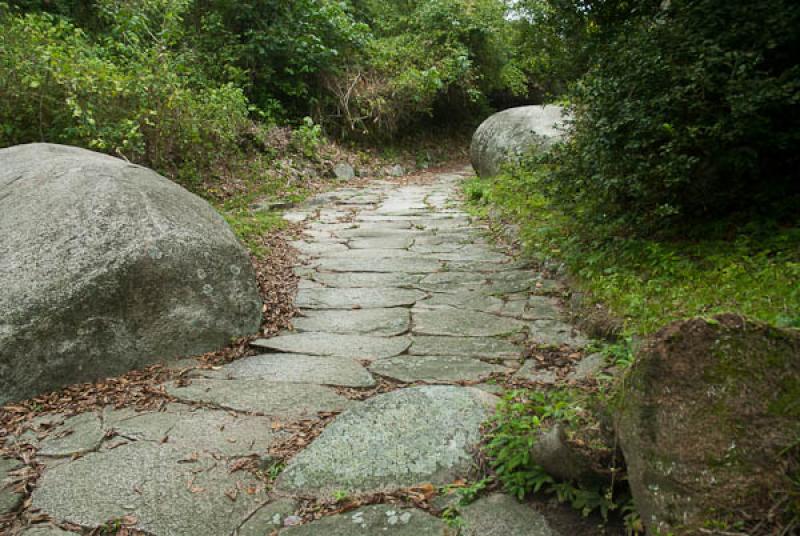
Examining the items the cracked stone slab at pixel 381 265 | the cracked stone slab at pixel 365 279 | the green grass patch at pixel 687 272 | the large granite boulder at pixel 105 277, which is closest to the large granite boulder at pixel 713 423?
the green grass patch at pixel 687 272

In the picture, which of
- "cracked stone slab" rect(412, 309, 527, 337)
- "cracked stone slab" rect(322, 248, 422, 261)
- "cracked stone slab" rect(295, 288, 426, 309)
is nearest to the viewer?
"cracked stone slab" rect(412, 309, 527, 337)

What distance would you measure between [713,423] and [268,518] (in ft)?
4.86

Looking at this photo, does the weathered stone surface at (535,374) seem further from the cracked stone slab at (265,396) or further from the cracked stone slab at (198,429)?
the cracked stone slab at (198,429)

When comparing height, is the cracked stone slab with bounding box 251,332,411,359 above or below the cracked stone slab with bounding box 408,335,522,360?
above

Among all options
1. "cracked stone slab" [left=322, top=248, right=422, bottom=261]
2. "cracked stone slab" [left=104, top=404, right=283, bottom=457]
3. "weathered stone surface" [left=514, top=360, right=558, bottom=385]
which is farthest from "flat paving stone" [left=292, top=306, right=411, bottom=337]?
"cracked stone slab" [left=322, top=248, right=422, bottom=261]

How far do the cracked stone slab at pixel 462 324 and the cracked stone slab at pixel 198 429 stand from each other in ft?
4.61

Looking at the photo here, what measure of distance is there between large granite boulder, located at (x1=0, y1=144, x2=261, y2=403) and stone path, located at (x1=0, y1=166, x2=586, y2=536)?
308mm

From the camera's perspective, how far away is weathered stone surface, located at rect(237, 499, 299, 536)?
2084mm

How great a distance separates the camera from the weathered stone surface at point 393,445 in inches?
90.2

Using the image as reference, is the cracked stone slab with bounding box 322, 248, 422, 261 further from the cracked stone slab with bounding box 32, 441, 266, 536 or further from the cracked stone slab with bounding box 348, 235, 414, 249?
the cracked stone slab with bounding box 32, 441, 266, 536

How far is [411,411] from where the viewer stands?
259 cm

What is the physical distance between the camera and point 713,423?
63.4 inches

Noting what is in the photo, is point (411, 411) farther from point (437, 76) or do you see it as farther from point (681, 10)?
point (437, 76)

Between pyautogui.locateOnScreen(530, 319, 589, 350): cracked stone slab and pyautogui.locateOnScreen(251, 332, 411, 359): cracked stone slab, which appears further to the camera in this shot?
pyautogui.locateOnScreen(251, 332, 411, 359): cracked stone slab
